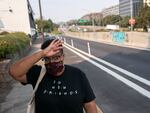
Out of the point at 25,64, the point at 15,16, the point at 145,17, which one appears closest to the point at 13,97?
the point at 25,64

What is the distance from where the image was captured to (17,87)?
1323 cm

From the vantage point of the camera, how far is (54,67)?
343cm

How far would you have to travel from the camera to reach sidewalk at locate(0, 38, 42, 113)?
30.8ft

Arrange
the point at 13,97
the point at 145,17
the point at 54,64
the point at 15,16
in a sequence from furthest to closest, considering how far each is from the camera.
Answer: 1. the point at 145,17
2. the point at 15,16
3. the point at 13,97
4. the point at 54,64

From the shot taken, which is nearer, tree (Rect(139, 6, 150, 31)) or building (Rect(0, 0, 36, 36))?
building (Rect(0, 0, 36, 36))

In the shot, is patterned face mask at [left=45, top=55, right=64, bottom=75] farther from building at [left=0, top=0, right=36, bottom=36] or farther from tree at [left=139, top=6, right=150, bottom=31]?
tree at [left=139, top=6, right=150, bottom=31]

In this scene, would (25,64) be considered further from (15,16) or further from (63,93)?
(15,16)

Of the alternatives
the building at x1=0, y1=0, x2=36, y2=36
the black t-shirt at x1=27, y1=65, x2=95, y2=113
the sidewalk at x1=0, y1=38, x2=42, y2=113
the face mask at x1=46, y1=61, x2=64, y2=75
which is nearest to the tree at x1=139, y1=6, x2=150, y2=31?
the building at x1=0, y1=0, x2=36, y2=36

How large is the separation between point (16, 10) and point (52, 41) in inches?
2214

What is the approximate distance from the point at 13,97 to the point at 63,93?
26.3ft

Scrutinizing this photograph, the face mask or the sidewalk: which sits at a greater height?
the face mask

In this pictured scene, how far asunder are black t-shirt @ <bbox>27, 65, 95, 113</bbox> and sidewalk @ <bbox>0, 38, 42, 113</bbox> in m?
5.65

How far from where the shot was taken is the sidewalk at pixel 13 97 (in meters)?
9.38

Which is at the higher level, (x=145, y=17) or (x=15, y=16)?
(x=15, y=16)
